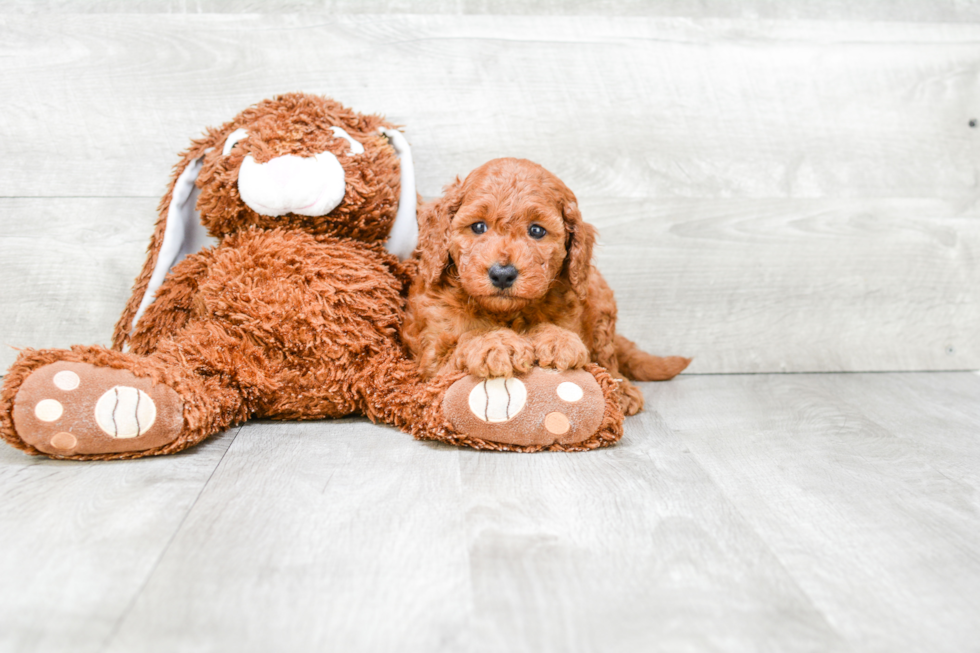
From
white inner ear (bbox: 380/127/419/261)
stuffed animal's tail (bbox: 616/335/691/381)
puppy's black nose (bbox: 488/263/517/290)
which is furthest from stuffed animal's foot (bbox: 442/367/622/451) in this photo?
stuffed animal's tail (bbox: 616/335/691/381)

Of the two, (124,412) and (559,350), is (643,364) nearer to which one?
(559,350)

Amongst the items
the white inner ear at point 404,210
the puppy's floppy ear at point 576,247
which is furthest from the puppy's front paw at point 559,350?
the white inner ear at point 404,210

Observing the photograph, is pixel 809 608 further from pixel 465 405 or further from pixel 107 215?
pixel 107 215

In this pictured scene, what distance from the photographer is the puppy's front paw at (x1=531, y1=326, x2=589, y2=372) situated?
146cm

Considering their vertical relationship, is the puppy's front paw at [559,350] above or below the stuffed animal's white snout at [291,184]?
below

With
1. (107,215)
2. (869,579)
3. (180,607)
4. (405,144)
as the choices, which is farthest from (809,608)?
(107,215)

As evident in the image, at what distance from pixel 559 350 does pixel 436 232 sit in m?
0.34

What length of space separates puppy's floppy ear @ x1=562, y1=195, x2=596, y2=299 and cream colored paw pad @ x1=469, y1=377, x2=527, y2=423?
0.86 feet

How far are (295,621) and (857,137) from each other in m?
1.95

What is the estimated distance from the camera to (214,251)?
1.66 m

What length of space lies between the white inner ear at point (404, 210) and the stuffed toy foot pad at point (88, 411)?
61 centimetres

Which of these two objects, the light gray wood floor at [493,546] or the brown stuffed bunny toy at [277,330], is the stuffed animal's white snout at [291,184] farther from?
the light gray wood floor at [493,546]

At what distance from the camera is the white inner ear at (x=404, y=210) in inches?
68.3

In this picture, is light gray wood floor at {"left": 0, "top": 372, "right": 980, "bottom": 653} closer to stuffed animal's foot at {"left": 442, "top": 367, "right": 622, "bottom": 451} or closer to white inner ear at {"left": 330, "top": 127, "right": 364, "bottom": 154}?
stuffed animal's foot at {"left": 442, "top": 367, "right": 622, "bottom": 451}
